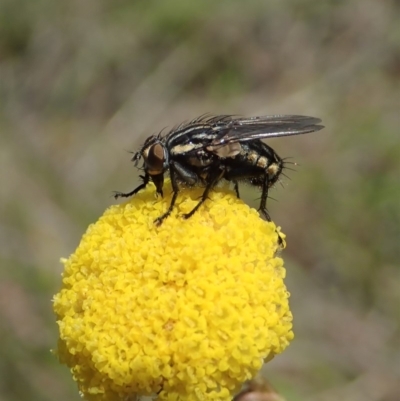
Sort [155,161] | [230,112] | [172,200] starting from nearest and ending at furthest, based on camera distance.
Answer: [172,200] → [155,161] → [230,112]

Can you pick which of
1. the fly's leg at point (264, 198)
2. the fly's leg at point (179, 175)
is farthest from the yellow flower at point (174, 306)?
the fly's leg at point (264, 198)

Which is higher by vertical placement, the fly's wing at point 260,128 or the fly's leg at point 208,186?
the fly's wing at point 260,128

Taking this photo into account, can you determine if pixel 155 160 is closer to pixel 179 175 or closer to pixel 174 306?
pixel 179 175

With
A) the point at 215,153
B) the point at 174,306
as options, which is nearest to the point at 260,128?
the point at 215,153

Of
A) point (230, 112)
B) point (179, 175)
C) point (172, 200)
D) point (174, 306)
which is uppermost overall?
point (230, 112)

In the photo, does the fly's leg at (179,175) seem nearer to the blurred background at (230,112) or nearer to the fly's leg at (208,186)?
the fly's leg at (208,186)

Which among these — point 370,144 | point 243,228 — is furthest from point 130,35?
point 243,228

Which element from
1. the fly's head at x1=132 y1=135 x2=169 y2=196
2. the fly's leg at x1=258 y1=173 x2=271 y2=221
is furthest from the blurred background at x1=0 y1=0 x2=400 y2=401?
the fly's head at x1=132 y1=135 x2=169 y2=196
